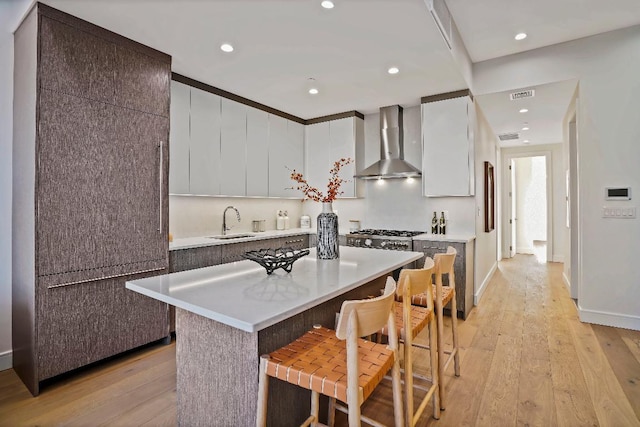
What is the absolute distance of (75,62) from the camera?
7.62ft

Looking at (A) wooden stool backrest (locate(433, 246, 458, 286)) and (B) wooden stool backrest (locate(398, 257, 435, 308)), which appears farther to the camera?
(A) wooden stool backrest (locate(433, 246, 458, 286))

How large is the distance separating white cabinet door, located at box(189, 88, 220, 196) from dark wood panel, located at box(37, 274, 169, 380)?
1267mm

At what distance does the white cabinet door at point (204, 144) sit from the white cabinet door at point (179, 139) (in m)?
0.06

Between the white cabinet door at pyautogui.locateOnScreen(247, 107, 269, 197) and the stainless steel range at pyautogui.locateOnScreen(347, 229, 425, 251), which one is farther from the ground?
the white cabinet door at pyautogui.locateOnScreen(247, 107, 269, 197)

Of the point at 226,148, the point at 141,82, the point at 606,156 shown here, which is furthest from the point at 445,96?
the point at 141,82

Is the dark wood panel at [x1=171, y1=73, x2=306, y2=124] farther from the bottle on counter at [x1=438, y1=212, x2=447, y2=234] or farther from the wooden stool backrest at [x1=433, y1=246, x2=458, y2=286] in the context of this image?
the wooden stool backrest at [x1=433, y1=246, x2=458, y2=286]

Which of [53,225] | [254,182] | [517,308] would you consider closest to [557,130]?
[517,308]

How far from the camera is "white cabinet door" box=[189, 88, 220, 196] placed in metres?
3.49

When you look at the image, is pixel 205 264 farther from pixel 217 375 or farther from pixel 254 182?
pixel 217 375

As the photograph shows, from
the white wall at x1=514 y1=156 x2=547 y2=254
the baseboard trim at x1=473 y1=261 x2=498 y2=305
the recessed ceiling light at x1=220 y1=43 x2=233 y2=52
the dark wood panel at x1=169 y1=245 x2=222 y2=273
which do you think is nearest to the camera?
the recessed ceiling light at x1=220 y1=43 x2=233 y2=52

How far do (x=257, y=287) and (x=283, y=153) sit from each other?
3400mm

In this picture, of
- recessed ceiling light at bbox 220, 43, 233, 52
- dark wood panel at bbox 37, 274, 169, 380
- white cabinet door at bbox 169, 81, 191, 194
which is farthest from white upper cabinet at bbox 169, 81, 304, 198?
dark wood panel at bbox 37, 274, 169, 380

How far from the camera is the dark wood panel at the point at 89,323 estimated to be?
7.20ft

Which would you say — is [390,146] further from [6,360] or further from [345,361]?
[6,360]
